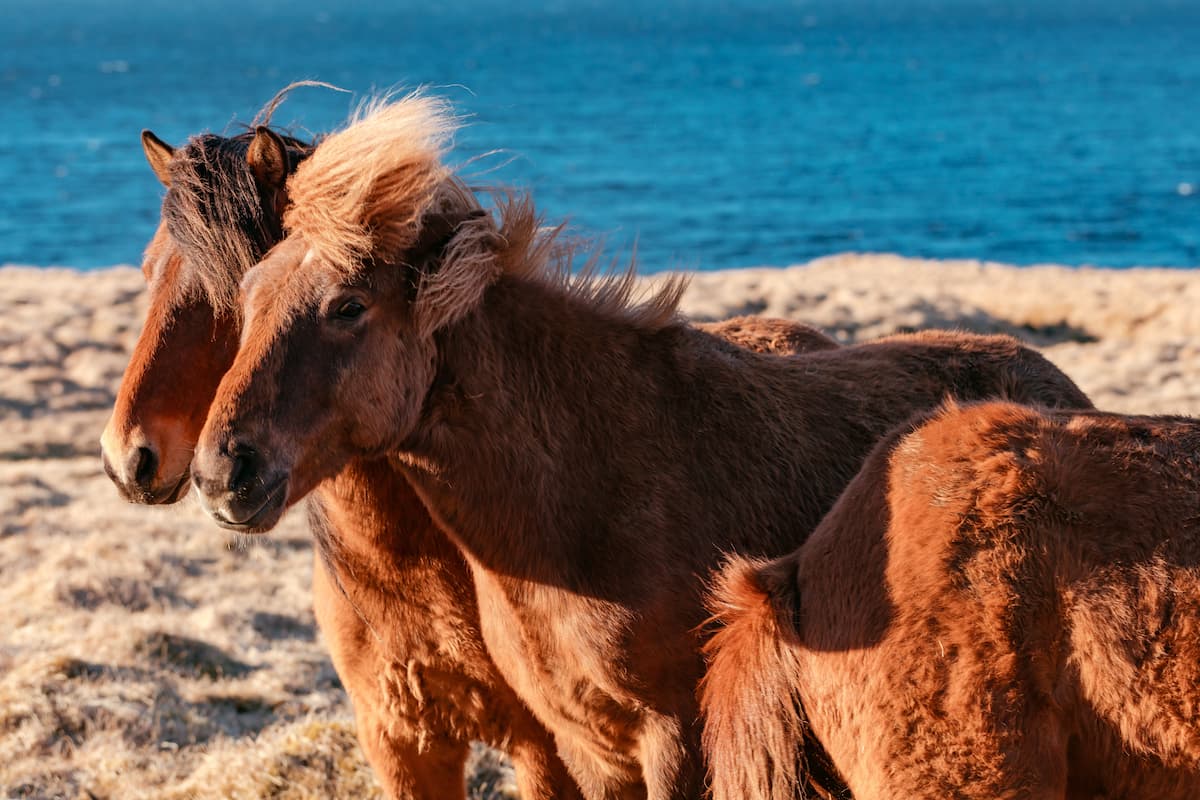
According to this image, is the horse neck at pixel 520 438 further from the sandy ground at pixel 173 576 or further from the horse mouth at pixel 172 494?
the sandy ground at pixel 173 576

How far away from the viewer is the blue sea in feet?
106

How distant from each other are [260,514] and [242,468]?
0.13 m

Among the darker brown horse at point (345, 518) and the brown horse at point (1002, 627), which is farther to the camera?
the darker brown horse at point (345, 518)

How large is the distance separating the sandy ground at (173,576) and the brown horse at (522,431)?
4.62ft

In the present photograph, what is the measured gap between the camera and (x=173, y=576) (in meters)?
7.36

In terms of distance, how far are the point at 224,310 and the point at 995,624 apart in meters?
2.28

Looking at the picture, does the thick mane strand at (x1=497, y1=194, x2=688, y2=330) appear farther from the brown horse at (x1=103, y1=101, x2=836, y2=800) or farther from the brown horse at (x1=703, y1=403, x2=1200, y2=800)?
the brown horse at (x1=703, y1=403, x2=1200, y2=800)

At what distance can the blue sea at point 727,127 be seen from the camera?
3219cm

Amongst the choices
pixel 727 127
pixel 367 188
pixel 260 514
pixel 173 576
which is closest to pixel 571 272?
pixel 367 188

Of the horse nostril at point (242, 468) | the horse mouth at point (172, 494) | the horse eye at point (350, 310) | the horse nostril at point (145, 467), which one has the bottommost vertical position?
the horse mouth at point (172, 494)

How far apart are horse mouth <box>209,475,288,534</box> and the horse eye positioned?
44 centimetres

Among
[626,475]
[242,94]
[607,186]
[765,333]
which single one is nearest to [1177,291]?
[765,333]

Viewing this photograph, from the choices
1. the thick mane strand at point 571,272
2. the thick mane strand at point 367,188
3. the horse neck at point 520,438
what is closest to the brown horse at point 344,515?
the thick mane strand at point 367,188

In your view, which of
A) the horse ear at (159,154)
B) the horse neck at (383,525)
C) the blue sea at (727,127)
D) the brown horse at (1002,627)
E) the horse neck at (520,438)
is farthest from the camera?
the blue sea at (727,127)
